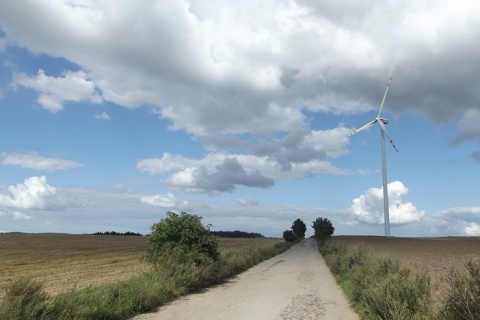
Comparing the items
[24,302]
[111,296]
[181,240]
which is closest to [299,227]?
[181,240]

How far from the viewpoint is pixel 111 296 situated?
13172 mm

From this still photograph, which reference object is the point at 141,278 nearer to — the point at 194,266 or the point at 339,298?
the point at 194,266

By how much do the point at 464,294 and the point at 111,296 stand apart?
30.7 feet

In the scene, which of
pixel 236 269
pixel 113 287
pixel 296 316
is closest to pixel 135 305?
pixel 113 287

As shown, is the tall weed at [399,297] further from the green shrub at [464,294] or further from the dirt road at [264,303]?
the dirt road at [264,303]

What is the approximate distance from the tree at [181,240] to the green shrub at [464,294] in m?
Result: 14.1

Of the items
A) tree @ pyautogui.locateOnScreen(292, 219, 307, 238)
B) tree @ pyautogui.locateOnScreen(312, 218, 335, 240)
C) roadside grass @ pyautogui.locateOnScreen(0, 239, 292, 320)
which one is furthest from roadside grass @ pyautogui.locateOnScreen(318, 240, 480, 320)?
tree @ pyautogui.locateOnScreen(292, 219, 307, 238)

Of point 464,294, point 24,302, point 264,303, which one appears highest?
point 464,294

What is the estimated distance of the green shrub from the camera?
774 cm

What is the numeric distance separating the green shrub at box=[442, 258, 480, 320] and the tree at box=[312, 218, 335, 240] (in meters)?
95.9

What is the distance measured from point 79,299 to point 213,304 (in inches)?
211

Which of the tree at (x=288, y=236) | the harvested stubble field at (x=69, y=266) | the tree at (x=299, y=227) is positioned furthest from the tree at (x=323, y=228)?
the harvested stubble field at (x=69, y=266)

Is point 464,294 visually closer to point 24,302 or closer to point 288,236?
point 24,302

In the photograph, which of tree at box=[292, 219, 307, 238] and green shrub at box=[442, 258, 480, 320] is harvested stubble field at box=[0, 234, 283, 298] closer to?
green shrub at box=[442, 258, 480, 320]
